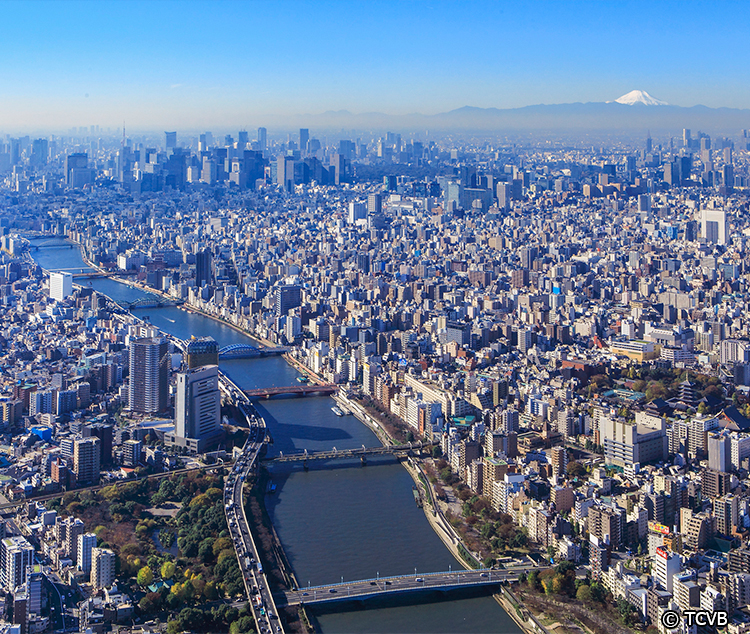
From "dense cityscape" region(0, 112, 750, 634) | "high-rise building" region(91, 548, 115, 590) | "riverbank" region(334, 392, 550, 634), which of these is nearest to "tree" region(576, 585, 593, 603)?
"dense cityscape" region(0, 112, 750, 634)

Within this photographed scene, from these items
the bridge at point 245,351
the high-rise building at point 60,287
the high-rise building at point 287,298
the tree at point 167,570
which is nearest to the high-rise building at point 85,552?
the tree at point 167,570

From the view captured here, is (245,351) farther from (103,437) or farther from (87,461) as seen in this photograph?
(87,461)

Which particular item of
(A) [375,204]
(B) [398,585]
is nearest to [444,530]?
(B) [398,585]

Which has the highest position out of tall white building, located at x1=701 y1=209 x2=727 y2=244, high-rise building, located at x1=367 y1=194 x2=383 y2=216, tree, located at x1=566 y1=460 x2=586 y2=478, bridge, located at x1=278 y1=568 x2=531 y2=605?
high-rise building, located at x1=367 y1=194 x2=383 y2=216

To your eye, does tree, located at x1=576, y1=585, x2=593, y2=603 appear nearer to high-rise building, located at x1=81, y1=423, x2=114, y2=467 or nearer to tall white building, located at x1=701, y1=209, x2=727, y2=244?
high-rise building, located at x1=81, y1=423, x2=114, y2=467

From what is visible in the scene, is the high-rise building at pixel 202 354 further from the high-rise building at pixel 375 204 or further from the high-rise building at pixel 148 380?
the high-rise building at pixel 375 204

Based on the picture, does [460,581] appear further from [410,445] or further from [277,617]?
[410,445]
